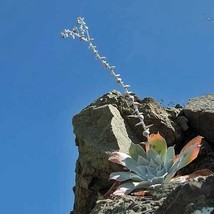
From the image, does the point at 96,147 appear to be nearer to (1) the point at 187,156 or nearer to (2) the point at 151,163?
(2) the point at 151,163

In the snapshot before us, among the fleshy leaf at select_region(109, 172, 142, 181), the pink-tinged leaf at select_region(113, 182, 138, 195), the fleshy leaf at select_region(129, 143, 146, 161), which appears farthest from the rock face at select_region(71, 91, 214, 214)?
the pink-tinged leaf at select_region(113, 182, 138, 195)

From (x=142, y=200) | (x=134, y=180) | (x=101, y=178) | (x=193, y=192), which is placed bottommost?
(x=193, y=192)

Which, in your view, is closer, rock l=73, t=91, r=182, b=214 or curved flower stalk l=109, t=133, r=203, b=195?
curved flower stalk l=109, t=133, r=203, b=195

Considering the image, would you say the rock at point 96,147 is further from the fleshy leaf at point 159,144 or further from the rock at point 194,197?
the rock at point 194,197

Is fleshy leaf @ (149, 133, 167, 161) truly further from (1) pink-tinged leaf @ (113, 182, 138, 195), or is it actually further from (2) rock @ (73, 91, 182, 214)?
(2) rock @ (73, 91, 182, 214)

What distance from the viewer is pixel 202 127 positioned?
543 cm

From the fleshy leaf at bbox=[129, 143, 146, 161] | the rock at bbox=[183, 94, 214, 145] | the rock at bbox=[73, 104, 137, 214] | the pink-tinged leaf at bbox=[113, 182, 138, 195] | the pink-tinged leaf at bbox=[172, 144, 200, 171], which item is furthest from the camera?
the rock at bbox=[183, 94, 214, 145]

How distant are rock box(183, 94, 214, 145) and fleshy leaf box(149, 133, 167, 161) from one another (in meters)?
1.03

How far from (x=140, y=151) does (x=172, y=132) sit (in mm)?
1117

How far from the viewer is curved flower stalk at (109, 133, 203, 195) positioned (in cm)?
409

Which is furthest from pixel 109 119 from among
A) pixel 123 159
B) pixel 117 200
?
pixel 117 200

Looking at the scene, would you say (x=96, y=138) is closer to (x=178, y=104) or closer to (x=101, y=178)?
(x=101, y=178)

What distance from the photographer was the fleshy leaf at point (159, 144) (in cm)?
442

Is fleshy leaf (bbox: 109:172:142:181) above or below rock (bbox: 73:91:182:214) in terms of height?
below
